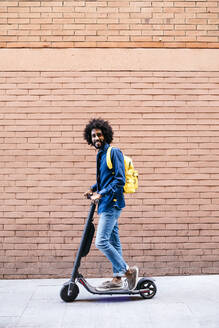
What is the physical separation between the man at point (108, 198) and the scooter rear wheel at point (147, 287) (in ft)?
0.41

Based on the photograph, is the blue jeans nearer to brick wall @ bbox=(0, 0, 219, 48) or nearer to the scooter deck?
the scooter deck

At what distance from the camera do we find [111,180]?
468 cm

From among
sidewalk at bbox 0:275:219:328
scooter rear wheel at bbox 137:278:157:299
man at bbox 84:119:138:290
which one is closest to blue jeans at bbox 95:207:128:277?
man at bbox 84:119:138:290

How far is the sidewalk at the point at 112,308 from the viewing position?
385 centimetres

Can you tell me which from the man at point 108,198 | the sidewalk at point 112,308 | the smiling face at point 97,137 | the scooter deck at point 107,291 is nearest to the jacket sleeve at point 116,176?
the man at point 108,198

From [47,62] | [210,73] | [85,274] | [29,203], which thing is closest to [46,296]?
[85,274]

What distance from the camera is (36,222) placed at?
5.95 m

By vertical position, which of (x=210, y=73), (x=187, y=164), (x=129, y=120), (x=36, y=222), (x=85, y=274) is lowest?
(x=85, y=274)

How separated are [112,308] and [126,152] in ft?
7.94

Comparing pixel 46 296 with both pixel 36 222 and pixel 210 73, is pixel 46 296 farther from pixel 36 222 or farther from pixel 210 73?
pixel 210 73

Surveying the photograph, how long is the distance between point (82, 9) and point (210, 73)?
2.21m

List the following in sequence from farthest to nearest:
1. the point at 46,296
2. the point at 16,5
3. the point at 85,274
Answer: the point at 16,5, the point at 85,274, the point at 46,296

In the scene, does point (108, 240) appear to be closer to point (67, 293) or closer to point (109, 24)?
point (67, 293)

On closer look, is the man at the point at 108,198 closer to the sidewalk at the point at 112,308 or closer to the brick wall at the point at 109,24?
the sidewalk at the point at 112,308
